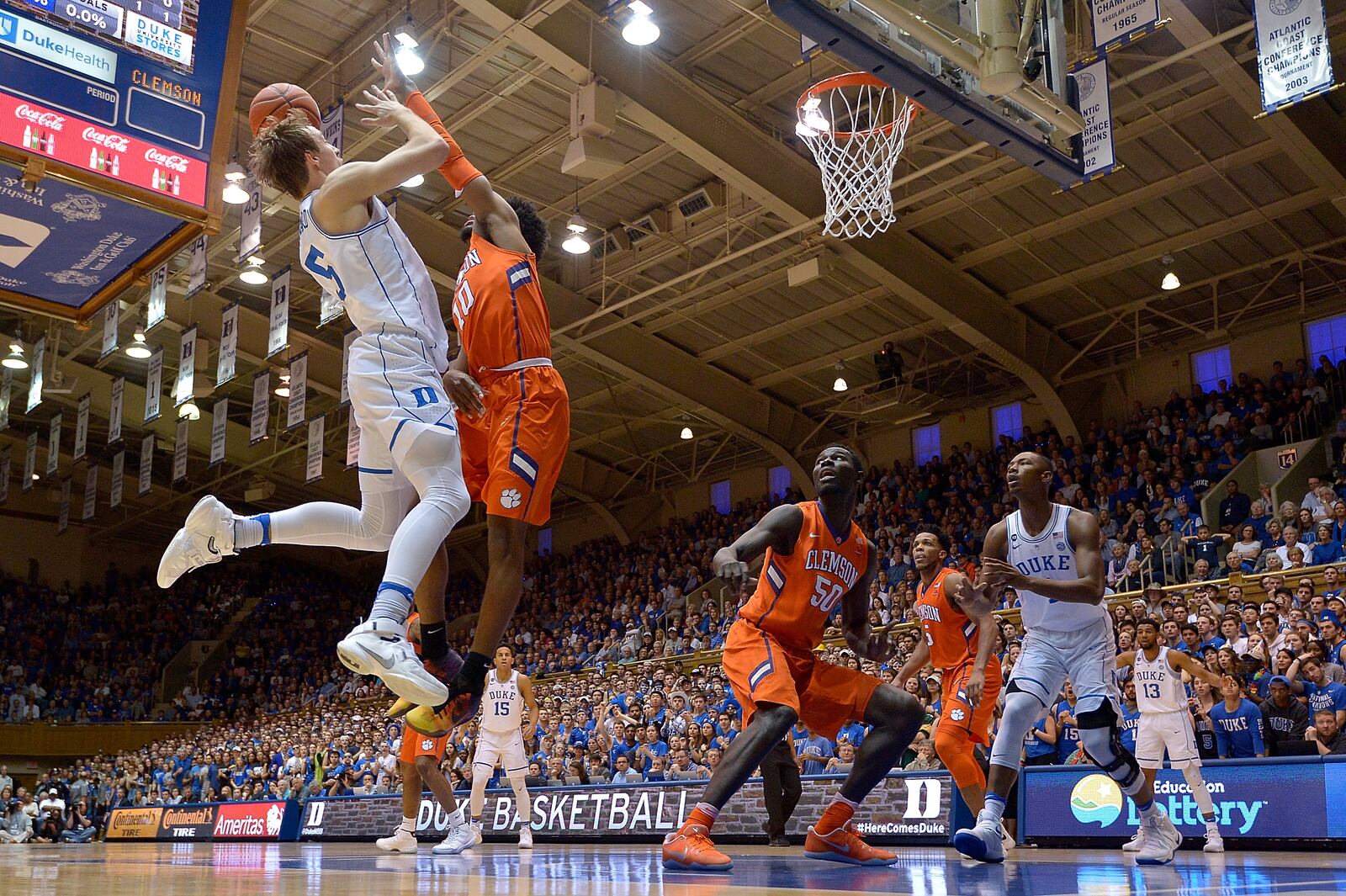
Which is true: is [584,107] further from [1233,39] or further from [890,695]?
[890,695]

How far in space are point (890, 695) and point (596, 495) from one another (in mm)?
27138

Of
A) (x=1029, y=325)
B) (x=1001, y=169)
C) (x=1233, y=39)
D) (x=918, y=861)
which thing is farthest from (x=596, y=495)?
(x=918, y=861)

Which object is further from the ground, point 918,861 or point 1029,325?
point 1029,325

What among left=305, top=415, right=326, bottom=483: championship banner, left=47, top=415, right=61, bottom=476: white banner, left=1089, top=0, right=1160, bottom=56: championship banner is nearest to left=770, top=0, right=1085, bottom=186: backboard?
left=1089, top=0, right=1160, bottom=56: championship banner

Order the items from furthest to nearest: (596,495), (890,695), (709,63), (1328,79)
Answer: (596,495) < (709,63) < (1328,79) < (890,695)

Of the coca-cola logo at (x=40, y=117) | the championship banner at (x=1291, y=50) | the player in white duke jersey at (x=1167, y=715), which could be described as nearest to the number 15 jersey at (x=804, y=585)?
the player in white duke jersey at (x=1167, y=715)

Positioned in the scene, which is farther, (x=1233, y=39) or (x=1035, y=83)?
(x=1233, y=39)

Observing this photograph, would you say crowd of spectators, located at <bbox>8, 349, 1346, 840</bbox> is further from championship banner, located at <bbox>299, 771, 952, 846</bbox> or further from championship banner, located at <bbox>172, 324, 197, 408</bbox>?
championship banner, located at <bbox>172, 324, 197, 408</bbox>

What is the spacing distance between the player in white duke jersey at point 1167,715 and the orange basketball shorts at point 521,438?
5779mm

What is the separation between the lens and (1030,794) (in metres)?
9.24

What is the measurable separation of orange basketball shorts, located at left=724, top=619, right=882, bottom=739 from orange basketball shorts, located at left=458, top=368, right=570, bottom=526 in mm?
1518

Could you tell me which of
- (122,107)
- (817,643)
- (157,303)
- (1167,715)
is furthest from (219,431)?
(817,643)

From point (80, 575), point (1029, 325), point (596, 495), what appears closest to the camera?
point (1029, 325)

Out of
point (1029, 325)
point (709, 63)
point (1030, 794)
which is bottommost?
point (1030, 794)
